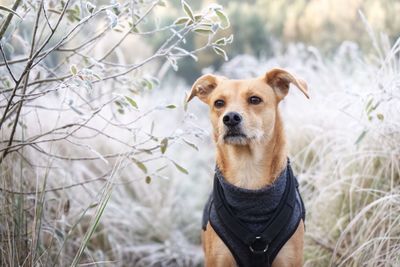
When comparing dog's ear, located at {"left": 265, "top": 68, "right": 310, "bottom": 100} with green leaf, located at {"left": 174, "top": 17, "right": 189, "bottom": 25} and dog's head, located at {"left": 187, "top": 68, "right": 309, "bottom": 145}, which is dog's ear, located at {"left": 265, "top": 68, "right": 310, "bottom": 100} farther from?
green leaf, located at {"left": 174, "top": 17, "right": 189, "bottom": 25}

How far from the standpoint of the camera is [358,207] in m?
3.69

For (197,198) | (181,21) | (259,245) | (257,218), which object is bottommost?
(197,198)

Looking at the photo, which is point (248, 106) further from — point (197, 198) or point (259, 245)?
point (197, 198)

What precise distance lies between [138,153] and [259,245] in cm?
106

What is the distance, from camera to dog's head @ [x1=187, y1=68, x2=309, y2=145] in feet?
9.46

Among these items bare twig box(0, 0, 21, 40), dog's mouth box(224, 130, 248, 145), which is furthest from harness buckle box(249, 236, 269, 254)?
bare twig box(0, 0, 21, 40)

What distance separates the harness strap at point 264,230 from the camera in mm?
2779

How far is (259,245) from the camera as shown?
9.12 ft

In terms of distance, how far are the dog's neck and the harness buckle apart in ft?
1.05

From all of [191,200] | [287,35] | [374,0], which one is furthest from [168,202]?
[287,35]

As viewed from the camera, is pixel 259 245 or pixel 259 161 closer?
pixel 259 245

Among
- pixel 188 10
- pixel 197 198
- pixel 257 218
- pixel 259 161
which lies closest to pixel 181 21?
pixel 188 10

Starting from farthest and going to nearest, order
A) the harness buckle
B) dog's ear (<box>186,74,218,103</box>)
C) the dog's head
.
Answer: dog's ear (<box>186,74,218,103</box>) < the dog's head < the harness buckle

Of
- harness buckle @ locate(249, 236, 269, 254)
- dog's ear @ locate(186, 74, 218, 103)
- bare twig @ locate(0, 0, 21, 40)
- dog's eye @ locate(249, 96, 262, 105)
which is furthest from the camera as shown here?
dog's ear @ locate(186, 74, 218, 103)
